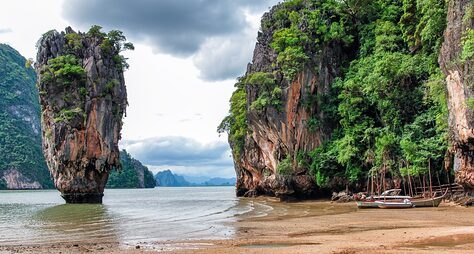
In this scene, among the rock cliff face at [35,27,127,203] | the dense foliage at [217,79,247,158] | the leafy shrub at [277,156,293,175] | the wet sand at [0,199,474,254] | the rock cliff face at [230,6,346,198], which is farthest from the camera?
the dense foliage at [217,79,247,158]

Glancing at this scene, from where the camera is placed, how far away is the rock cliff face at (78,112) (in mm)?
46375

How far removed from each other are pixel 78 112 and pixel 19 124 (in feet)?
337

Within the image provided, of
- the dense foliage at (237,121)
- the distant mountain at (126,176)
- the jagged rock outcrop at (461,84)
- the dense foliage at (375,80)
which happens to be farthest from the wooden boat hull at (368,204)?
the distant mountain at (126,176)

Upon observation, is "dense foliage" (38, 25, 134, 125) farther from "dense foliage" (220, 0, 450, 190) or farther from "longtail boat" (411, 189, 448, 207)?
"longtail boat" (411, 189, 448, 207)

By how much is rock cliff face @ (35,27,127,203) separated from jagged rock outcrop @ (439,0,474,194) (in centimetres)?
3504

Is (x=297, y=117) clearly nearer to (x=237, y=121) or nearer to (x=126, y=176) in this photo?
(x=237, y=121)

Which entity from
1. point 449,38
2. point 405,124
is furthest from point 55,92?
point 449,38

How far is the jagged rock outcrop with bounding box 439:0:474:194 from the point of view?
24.4 m

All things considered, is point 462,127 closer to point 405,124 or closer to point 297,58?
point 405,124

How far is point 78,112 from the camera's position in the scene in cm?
4634

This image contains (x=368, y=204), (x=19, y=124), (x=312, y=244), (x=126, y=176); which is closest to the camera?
(x=312, y=244)

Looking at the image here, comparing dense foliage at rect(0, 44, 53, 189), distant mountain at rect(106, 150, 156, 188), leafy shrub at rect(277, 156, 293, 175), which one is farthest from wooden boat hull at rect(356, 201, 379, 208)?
distant mountain at rect(106, 150, 156, 188)

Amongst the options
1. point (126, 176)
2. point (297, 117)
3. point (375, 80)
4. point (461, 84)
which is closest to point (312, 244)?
point (461, 84)

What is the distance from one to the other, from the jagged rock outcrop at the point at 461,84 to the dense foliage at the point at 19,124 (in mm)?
116183
